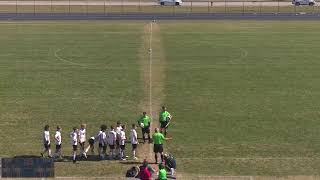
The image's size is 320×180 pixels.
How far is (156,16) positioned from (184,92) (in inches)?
2163

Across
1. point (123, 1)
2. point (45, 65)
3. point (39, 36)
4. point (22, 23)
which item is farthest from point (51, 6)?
point (45, 65)

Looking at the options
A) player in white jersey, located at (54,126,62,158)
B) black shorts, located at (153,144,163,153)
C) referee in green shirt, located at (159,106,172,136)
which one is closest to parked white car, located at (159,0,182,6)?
referee in green shirt, located at (159,106,172,136)

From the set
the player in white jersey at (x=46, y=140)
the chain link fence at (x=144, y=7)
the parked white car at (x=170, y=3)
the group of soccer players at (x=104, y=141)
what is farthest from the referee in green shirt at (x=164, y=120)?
the parked white car at (x=170, y=3)

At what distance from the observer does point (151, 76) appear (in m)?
48.1

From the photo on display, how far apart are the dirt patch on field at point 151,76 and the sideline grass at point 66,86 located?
0.72 metres

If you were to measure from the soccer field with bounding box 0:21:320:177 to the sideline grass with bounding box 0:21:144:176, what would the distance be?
7 cm

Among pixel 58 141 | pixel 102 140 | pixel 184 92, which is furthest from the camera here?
pixel 184 92

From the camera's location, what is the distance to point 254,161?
28.6m

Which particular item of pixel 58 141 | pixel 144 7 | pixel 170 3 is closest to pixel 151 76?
pixel 58 141

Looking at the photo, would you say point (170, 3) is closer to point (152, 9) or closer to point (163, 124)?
point (152, 9)

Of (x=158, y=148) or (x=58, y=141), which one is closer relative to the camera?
(x=158, y=148)

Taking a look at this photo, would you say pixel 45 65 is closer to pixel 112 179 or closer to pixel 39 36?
pixel 39 36

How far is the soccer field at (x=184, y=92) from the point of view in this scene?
29.8 m

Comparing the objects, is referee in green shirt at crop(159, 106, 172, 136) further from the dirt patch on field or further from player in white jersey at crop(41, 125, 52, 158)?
player in white jersey at crop(41, 125, 52, 158)
